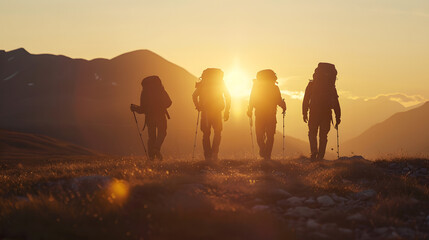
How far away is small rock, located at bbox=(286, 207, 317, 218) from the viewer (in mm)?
8402

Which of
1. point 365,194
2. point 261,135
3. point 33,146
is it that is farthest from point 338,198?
point 33,146

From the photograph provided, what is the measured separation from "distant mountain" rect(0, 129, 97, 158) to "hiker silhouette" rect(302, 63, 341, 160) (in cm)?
6083

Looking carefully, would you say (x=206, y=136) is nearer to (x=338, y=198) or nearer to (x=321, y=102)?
(x=321, y=102)

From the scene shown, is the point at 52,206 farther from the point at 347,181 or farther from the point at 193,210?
the point at 347,181

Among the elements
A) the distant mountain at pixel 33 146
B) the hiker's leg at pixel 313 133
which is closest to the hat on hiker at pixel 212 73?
the hiker's leg at pixel 313 133

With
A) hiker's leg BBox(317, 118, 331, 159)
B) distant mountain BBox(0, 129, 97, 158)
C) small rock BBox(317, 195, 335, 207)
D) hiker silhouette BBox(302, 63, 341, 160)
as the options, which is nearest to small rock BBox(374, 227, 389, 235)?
small rock BBox(317, 195, 335, 207)

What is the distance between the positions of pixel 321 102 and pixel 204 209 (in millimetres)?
11920

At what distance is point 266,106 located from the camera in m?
18.5

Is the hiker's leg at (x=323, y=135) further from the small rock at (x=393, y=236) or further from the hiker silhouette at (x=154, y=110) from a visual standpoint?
the small rock at (x=393, y=236)

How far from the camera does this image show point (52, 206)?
7121 millimetres

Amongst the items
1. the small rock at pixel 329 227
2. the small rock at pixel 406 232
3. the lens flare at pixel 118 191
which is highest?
the lens flare at pixel 118 191

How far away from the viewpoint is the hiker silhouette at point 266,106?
18.4 metres

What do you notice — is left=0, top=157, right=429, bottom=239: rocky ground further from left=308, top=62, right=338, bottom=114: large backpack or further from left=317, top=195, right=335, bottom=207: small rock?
left=308, top=62, right=338, bottom=114: large backpack

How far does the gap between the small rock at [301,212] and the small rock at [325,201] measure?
0.62 meters
